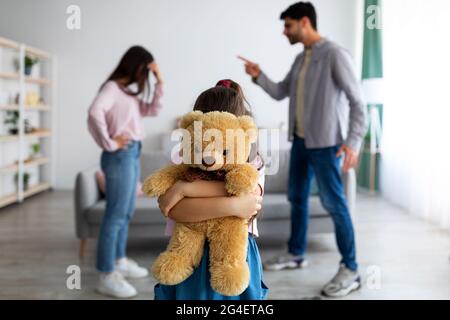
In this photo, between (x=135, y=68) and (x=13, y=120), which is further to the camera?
(x=13, y=120)

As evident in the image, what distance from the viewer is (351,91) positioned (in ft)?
5.48

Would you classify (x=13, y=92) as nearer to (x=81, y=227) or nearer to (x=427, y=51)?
(x=81, y=227)

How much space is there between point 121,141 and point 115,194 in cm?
17

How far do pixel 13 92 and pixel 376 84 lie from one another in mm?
2265

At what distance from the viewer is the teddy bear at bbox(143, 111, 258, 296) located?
777mm

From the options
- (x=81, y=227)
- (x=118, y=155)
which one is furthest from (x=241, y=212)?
(x=81, y=227)

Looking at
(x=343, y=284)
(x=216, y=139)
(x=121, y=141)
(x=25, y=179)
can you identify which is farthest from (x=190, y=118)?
(x=25, y=179)

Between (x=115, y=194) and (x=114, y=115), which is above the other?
(x=114, y=115)

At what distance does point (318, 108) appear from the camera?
1.71m

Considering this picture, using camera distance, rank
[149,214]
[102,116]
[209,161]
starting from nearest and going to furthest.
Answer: [209,161], [102,116], [149,214]

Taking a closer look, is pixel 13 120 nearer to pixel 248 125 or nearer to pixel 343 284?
pixel 343 284

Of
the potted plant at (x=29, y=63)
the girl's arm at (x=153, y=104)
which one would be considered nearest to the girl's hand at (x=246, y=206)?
the girl's arm at (x=153, y=104)

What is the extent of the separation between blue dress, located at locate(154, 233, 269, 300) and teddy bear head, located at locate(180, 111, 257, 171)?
154 millimetres

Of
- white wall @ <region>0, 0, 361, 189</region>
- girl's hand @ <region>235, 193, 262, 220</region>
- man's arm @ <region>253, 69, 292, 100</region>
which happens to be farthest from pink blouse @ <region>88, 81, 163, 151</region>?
girl's hand @ <region>235, 193, 262, 220</region>
